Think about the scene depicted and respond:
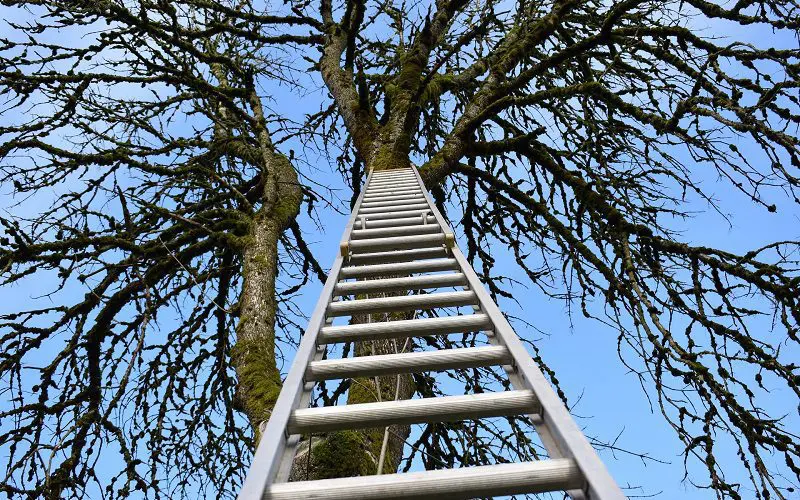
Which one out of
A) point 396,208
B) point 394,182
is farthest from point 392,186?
point 396,208

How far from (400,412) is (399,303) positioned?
2.33ft

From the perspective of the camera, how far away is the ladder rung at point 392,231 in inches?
112

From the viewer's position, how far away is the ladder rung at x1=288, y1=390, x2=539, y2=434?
1.28 meters

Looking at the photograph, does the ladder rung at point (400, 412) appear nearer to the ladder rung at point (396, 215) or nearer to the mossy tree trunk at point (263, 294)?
the mossy tree trunk at point (263, 294)

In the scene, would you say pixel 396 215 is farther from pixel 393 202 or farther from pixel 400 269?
pixel 400 269

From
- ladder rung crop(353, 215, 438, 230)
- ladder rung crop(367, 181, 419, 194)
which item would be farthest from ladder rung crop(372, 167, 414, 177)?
ladder rung crop(353, 215, 438, 230)

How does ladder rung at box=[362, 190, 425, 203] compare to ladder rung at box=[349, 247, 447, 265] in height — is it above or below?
above

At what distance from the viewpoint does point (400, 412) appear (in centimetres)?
128

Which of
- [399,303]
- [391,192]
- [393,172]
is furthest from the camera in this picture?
[393,172]

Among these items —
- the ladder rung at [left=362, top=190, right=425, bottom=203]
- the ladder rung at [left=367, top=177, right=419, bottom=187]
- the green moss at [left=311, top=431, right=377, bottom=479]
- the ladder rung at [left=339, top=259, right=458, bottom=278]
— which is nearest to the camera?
the green moss at [left=311, top=431, right=377, bottom=479]

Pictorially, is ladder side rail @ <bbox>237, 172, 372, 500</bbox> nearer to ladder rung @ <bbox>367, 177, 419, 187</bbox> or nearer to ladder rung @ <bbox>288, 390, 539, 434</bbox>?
ladder rung @ <bbox>288, 390, 539, 434</bbox>

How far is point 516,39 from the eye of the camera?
5.60m

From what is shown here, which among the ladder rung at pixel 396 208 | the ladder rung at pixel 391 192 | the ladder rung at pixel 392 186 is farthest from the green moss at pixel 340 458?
the ladder rung at pixel 392 186

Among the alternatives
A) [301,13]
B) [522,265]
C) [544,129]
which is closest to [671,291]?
[544,129]
